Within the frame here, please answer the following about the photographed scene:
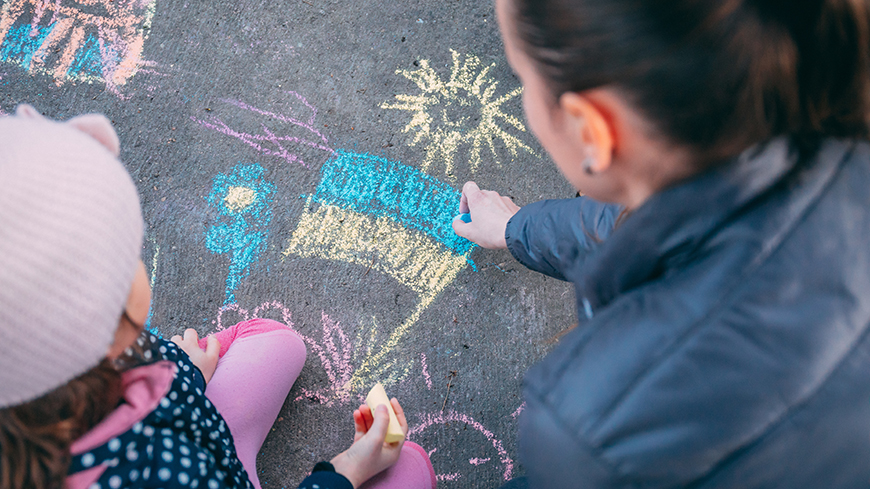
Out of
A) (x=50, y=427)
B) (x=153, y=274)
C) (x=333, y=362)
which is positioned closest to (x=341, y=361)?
(x=333, y=362)

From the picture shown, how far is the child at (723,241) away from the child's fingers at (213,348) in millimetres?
A: 898

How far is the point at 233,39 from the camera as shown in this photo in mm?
1549

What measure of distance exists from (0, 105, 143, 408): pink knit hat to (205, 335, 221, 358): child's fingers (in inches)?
23.2

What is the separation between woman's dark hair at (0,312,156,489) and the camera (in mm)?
631

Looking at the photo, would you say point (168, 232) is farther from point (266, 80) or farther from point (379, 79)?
point (379, 79)

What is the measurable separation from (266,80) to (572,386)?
4.28 ft

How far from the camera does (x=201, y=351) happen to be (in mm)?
1222

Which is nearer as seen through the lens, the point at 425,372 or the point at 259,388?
the point at 259,388

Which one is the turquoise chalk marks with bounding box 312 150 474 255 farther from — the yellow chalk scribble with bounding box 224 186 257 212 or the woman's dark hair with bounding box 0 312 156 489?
the woman's dark hair with bounding box 0 312 156 489

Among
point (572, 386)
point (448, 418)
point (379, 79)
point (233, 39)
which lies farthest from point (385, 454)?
point (233, 39)

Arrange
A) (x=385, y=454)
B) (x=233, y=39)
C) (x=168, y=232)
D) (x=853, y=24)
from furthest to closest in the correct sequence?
(x=233, y=39)
(x=168, y=232)
(x=385, y=454)
(x=853, y=24)

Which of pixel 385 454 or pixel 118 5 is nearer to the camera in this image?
pixel 385 454

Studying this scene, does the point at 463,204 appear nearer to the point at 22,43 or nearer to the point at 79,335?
the point at 79,335

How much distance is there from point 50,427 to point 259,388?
562 mm
